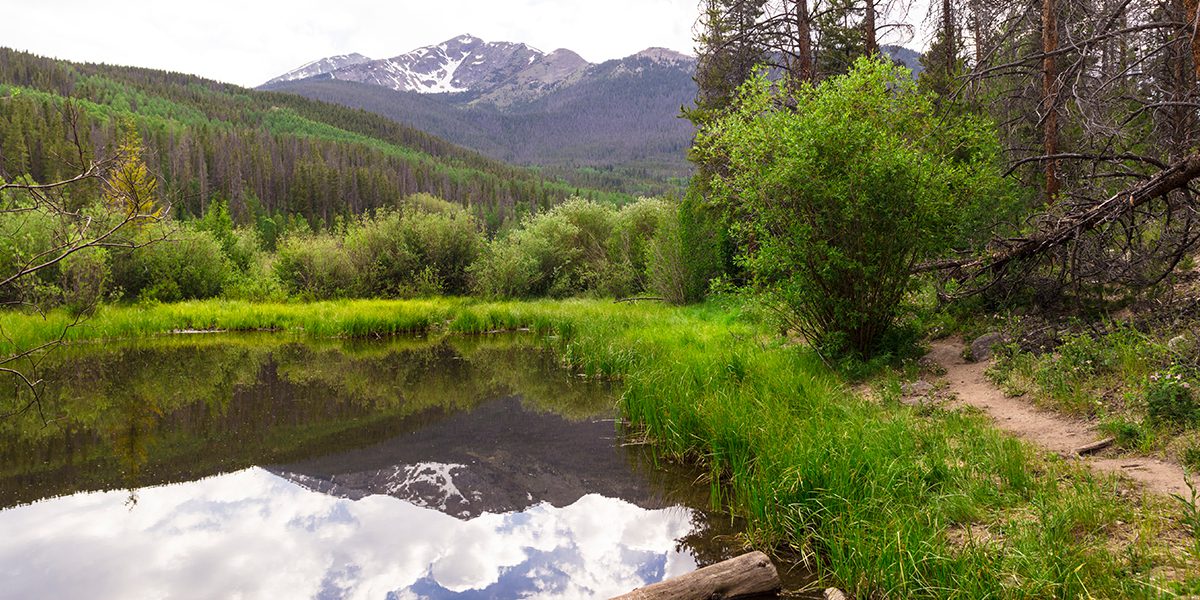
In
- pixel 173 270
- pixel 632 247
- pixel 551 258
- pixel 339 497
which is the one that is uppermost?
pixel 173 270

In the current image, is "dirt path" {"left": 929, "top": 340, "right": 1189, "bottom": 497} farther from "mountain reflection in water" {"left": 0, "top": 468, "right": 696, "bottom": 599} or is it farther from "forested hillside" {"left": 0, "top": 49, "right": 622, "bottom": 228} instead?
"forested hillside" {"left": 0, "top": 49, "right": 622, "bottom": 228}

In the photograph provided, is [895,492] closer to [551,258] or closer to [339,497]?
[339,497]

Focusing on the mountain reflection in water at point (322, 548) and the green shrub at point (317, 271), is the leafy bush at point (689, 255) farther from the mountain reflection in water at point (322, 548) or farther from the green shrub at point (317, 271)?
the mountain reflection in water at point (322, 548)

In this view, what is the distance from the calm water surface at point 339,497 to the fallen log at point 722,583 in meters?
0.99

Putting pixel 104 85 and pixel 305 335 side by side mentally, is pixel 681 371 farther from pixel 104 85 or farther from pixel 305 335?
pixel 104 85

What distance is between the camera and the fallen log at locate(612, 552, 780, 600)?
3.87 m

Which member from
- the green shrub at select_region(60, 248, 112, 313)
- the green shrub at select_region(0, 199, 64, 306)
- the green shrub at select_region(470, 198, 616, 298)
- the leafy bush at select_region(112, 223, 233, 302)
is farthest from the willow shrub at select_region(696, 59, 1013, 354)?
the leafy bush at select_region(112, 223, 233, 302)

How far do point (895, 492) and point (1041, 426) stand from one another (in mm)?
2598

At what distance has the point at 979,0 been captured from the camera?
31.3 ft

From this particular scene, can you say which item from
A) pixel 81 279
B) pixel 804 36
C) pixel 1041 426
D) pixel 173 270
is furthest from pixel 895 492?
pixel 173 270

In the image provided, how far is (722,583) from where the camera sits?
162 inches

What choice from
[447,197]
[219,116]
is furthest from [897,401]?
[219,116]

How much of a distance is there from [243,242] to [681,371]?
101 ft

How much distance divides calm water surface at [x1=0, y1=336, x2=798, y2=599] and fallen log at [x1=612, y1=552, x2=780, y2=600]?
986 millimetres
